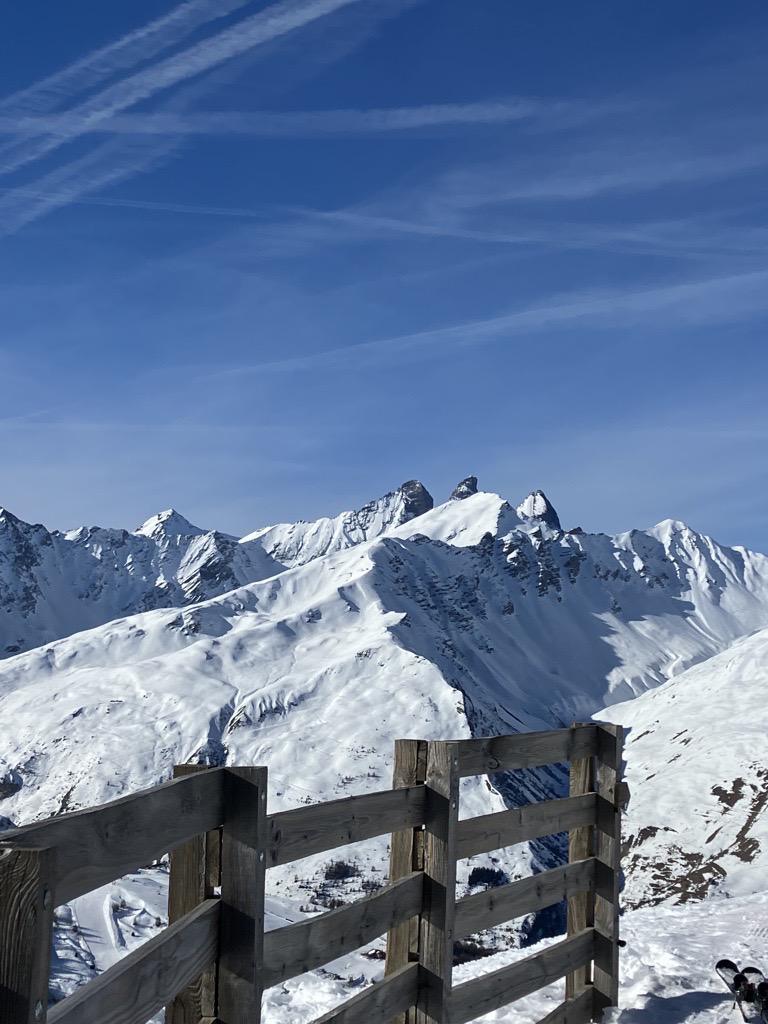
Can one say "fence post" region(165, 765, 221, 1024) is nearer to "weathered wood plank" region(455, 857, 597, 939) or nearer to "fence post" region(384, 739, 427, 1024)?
"fence post" region(384, 739, 427, 1024)

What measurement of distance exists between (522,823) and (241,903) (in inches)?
160

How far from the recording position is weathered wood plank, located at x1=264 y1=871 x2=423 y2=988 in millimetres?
5898

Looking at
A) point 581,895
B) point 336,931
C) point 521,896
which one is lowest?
point 581,895

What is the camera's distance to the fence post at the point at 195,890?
518 cm

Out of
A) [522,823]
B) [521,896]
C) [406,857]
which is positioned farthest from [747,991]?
[406,857]

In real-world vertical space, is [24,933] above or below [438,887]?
above

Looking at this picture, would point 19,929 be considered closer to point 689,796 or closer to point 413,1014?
point 413,1014

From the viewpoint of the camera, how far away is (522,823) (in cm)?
885

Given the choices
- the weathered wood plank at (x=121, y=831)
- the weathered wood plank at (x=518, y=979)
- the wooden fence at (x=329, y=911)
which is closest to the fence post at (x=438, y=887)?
the wooden fence at (x=329, y=911)

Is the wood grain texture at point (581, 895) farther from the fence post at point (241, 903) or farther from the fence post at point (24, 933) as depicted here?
the fence post at point (24, 933)

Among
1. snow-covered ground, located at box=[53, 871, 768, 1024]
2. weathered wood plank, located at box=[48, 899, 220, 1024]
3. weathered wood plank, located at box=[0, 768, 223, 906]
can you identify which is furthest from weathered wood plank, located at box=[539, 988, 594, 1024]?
weathered wood plank, located at box=[0, 768, 223, 906]

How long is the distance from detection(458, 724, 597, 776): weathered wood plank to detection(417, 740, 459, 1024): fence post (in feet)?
0.72

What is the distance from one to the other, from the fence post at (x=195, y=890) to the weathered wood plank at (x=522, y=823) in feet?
9.69

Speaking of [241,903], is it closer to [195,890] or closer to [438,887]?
[195,890]
